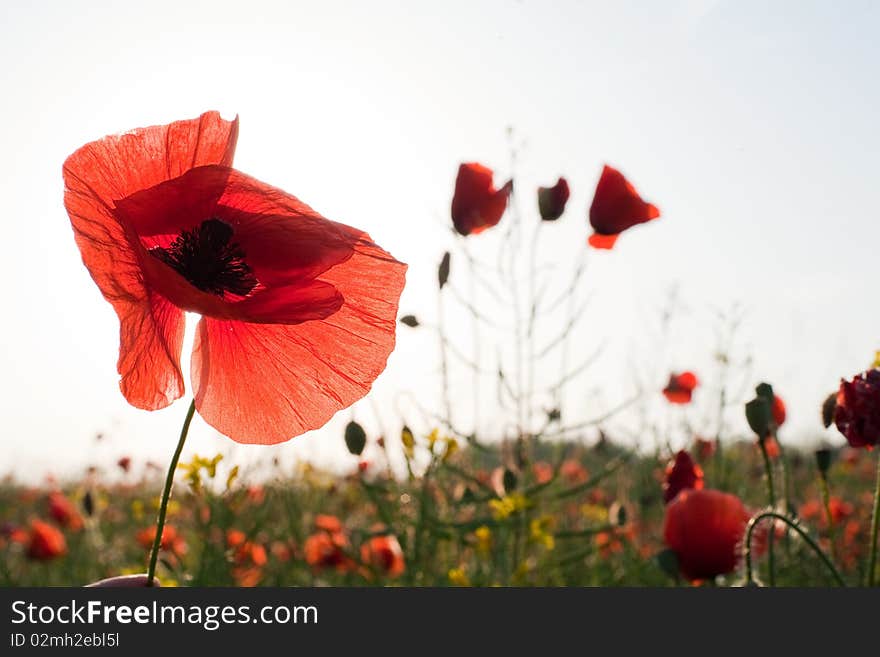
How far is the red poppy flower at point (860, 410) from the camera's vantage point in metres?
1.45

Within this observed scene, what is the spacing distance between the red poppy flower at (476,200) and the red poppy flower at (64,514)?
3283 millimetres

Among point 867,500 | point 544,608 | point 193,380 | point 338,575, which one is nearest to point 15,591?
point 193,380

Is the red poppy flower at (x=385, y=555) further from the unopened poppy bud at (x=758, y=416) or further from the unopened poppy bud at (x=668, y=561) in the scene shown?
the unopened poppy bud at (x=758, y=416)

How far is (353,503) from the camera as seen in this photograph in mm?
5238

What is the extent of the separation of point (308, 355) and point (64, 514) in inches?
156

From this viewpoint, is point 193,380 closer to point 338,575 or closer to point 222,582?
point 222,582

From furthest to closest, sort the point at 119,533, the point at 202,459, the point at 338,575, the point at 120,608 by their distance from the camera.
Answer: the point at 119,533
the point at 338,575
the point at 202,459
the point at 120,608

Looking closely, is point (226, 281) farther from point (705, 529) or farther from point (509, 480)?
point (509, 480)

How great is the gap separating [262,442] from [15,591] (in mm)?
458

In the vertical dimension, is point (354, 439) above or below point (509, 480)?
above

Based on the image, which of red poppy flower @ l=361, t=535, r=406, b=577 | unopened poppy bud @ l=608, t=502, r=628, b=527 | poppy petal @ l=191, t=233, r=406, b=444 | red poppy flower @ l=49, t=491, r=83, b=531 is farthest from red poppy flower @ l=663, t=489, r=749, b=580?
red poppy flower @ l=49, t=491, r=83, b=531

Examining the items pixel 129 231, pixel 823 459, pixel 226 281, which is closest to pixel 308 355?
pixel 226 281

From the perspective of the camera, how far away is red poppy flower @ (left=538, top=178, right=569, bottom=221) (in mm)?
2174

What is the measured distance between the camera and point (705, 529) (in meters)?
1.79
